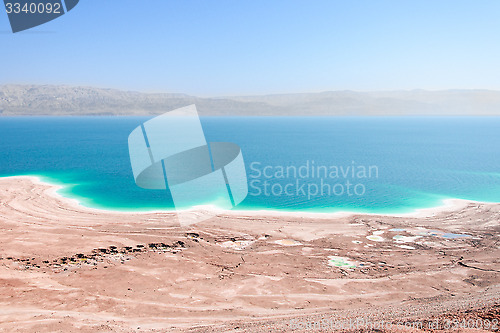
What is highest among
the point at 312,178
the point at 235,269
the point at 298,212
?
the point at 235,269

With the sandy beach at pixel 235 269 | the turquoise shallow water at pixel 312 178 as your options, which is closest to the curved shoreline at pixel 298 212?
the sandy beach at pixel 235 269

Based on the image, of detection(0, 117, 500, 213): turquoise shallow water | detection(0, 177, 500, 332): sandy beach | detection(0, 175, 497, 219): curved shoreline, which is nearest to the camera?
detection(0, 177, 500, 332): sandy beach

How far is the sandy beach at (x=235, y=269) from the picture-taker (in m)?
14.8

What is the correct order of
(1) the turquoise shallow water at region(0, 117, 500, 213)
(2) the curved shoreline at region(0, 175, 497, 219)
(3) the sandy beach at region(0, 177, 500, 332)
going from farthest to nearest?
(1) the turquoise shallow water at region(0, 117, 500, 213) < (2) the curved shoreline at region(0, 175, 497, 219) < (3) the sandy beach at region(0, 177, 500, 332)

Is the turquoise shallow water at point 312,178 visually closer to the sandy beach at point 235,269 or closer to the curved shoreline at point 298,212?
the curved shoreline at point 298,212

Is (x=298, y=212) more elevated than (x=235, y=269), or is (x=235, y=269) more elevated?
(x=235, y=269)

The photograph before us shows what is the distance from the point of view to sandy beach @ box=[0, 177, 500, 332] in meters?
14.8

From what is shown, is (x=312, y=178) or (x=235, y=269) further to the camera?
(x=312, y=178)

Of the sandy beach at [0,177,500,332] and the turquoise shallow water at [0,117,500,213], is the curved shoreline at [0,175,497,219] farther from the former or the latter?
the turquoise shallow water at [0,117,500,213]

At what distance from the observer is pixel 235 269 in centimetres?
2000

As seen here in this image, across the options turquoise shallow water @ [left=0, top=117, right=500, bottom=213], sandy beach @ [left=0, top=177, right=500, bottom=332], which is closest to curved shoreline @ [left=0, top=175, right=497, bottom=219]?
sandy beach @ [left=0, top=177, right=500, bottom=332]

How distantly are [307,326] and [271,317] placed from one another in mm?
2104

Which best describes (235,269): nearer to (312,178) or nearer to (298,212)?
(298,212)

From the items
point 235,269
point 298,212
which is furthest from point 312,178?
point 235,269
